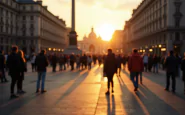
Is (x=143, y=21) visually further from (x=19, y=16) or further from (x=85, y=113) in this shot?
(x=85, y=113)

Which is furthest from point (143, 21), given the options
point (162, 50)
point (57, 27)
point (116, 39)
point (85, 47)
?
point (85, 47)

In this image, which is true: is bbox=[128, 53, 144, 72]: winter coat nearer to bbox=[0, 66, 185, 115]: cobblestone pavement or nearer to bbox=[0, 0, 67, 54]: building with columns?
bbox=[0, 66, 185, 115]: cobblestone pavement

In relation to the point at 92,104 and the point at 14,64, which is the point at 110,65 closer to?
the point at 92,104

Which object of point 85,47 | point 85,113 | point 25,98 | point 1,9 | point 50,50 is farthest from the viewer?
point 85,47

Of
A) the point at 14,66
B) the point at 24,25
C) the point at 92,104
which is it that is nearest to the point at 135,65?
the point at 92,104

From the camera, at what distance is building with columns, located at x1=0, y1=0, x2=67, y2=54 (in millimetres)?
68406

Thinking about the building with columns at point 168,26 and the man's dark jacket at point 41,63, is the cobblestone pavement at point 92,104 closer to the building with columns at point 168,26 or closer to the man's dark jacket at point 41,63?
the man's dark jacket at point 41,63

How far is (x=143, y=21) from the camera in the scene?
7144 cm

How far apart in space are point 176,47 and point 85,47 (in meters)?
134

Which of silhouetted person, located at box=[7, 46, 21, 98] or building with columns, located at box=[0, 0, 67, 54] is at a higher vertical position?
building with columns, located at box=[0, 0, 67, 54]

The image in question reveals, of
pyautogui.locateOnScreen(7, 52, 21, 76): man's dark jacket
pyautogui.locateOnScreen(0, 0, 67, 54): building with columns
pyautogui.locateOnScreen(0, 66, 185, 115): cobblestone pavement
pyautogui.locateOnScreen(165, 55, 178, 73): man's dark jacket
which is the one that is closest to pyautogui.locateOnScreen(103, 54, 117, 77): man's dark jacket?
pyautogui.locateOnScreen(0, 66, 185, 115): cobblestone pavement

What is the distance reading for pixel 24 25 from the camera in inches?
3127

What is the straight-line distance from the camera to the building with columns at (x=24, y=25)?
68.4 metres

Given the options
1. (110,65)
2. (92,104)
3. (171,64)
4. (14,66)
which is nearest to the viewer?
(92,104)
